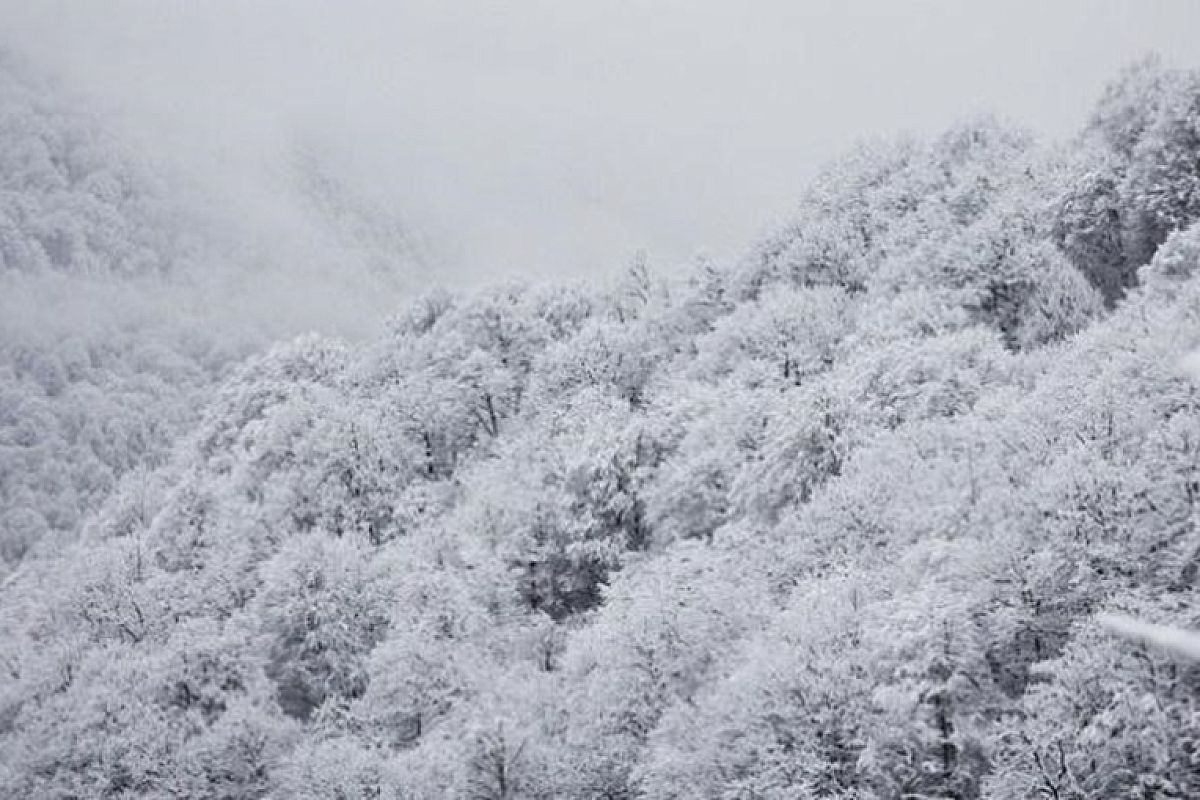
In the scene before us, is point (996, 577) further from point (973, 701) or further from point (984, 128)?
point (984, 128)

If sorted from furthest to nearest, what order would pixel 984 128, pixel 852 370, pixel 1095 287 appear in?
pixel 984 128 → pixel 1095 287 → pixel 852 370

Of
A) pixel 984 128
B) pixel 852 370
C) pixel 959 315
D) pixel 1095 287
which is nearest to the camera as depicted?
pixel 852 370

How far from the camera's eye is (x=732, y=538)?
6581 cm

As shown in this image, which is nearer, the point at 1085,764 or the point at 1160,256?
the point at 1085,764

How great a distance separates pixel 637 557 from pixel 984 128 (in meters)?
64.6

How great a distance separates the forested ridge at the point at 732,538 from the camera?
43.2 metres

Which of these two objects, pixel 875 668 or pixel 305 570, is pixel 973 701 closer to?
pixel 875 668

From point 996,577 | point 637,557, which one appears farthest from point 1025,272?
point 996,577

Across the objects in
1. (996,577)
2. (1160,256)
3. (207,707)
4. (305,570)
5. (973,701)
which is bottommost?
(207,707)

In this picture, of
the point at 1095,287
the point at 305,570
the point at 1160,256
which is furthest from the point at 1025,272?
the point at 305,570

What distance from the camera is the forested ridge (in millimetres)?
43250

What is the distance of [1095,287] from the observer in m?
87.8

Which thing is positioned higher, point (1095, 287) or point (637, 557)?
point (1095, 287)

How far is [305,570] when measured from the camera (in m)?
82.1
